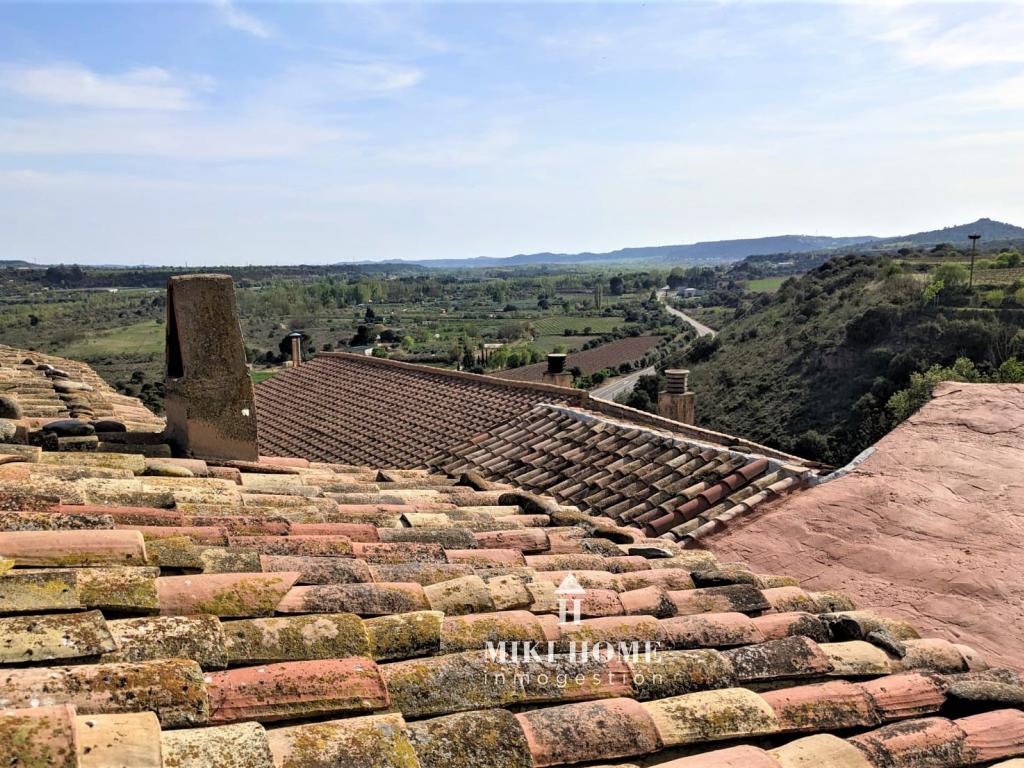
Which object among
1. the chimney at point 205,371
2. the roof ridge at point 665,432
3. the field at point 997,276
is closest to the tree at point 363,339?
the field at point 997,276

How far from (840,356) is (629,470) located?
3728 cm

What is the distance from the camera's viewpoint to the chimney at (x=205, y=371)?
486 cm

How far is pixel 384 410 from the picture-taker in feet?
40.6

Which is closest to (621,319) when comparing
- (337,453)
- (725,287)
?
(725,287)

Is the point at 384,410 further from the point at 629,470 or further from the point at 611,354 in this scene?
the point at 611,354

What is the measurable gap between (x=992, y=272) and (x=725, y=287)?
9942 cm

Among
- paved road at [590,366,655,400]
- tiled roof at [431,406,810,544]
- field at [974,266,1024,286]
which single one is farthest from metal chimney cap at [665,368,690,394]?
field at [974,266,1024,286]

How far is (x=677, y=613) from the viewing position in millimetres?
3221

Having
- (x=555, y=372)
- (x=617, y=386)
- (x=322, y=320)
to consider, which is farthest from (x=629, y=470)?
(x=322, y=320)

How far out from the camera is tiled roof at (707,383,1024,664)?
4609 mm

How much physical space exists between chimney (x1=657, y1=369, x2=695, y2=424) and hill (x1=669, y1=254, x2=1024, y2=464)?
1944 centimetres

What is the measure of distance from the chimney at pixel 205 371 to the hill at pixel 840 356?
27969 mm
